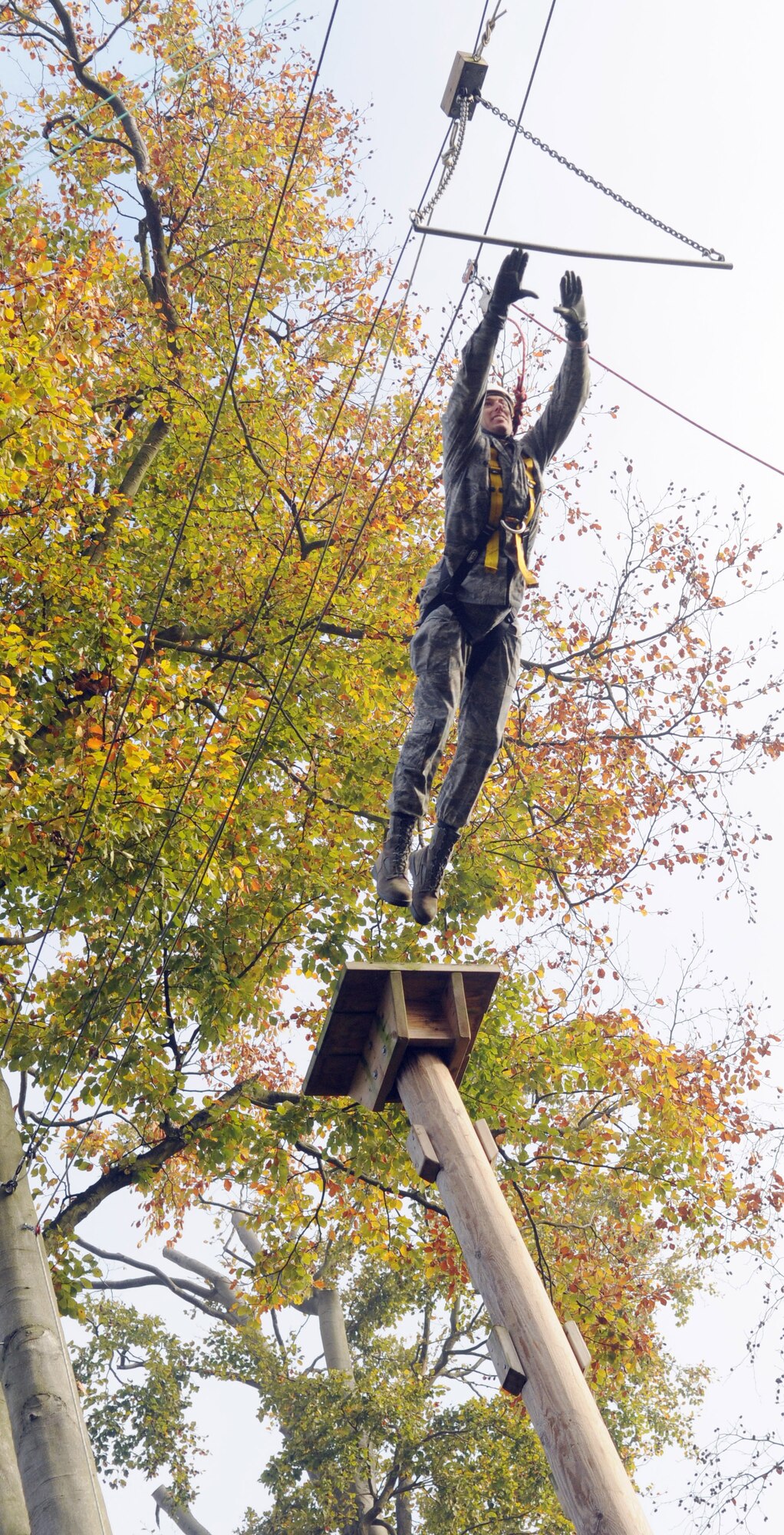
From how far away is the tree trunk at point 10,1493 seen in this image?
6.52 metres

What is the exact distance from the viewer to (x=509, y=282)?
5.19 metres

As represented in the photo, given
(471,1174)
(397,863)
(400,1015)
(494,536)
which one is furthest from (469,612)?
(471,1174)

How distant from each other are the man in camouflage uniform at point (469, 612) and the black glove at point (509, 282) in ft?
1.06

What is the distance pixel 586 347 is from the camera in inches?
221

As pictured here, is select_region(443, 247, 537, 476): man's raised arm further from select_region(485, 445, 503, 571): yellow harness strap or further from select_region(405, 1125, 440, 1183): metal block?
select_region(405, 1125, 440, 1183): metal block

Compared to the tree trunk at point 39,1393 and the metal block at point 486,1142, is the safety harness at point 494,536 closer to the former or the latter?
the metal block at point 486,1142

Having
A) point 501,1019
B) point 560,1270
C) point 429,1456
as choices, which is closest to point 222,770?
point 501,1019

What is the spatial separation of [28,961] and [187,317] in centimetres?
741

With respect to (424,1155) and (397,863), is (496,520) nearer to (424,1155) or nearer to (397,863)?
(397,863)

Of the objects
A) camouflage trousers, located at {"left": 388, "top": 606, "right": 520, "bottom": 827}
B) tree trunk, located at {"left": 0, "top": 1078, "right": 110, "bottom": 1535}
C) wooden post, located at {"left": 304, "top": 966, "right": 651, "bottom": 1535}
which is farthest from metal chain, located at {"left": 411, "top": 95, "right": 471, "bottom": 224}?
tree trunk, located at {"left": 0, "top": 1078, "right": 110, "bottom": 1535}

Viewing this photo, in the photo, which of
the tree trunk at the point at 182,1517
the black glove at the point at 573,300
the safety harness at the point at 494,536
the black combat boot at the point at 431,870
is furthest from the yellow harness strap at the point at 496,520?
the tree trunk at the point at 182,1517

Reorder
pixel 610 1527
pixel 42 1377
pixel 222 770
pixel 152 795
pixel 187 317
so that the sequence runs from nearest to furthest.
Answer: pixel 610 1527 → pixel 42 1377 → pixel 152 795 → pixel 222 770 → pixel 187 317

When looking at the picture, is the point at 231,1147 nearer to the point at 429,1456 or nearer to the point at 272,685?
the point at 272,685

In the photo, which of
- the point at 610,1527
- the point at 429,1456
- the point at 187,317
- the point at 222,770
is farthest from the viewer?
the point at 187,317
